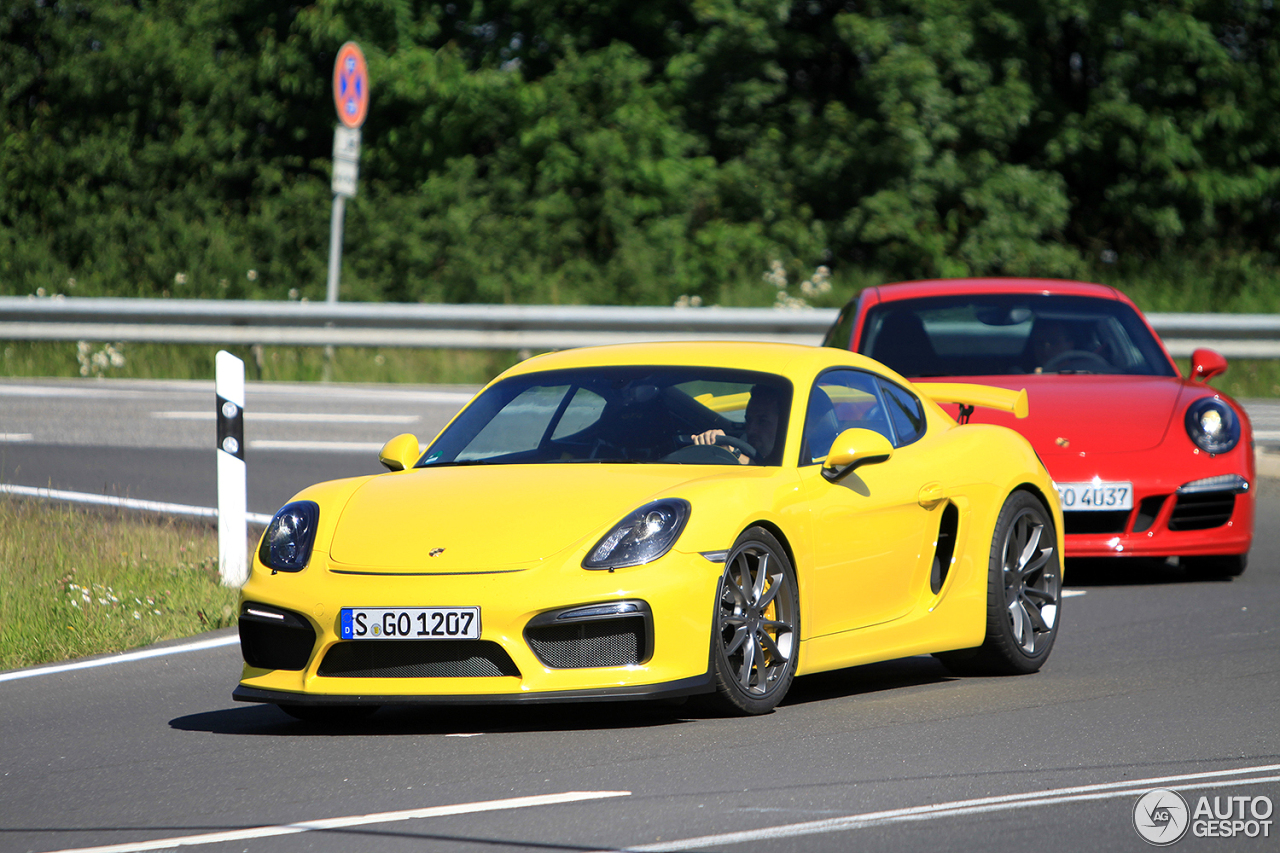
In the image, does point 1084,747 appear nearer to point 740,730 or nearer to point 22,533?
point 740,730

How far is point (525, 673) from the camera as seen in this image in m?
5.49

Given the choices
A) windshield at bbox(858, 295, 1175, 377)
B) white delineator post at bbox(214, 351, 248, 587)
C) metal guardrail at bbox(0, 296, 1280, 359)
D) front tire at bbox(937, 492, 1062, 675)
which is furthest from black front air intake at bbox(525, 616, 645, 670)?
metal guardrail at bbox(0, 296, 1280, 359)

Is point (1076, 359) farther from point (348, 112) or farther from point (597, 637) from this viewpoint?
point (348, 112)

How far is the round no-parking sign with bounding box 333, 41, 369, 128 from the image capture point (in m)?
18.4

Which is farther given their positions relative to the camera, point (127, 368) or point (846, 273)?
point (846, 273)

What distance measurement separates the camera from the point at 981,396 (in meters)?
7.86

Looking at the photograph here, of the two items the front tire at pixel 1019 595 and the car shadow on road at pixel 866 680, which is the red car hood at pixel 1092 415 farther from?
the car shadow on road at pixel 866 680

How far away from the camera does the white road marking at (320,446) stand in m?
13.6

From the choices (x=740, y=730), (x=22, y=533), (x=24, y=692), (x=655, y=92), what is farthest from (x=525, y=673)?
(x=655, y=92)

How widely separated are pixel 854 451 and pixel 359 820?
2.35m

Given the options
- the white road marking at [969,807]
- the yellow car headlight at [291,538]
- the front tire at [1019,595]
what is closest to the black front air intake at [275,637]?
the yellow car headlight at [291,538]

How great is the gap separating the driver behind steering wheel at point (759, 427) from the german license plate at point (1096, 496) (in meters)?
2.93

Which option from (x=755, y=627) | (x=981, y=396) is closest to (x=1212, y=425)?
(x=981, y=396)

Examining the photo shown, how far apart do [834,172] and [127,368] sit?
9023 mm
